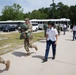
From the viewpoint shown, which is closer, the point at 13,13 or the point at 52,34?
the point at 52,34

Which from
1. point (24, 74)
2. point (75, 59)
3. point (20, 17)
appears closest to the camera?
point (24, 74)

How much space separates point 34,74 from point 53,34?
2567 millimetres

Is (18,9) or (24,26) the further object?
(18,9)

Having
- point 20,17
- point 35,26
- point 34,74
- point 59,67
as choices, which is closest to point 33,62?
point 59,67

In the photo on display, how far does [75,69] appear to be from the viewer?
739cm

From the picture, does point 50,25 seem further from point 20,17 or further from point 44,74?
point 20,17

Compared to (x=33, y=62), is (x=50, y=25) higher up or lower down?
higher up

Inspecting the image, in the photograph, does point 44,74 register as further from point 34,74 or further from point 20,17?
point 20,17

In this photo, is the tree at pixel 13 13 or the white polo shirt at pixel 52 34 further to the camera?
the tree at pixel 13 13

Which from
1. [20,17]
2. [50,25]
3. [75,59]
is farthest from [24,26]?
[20,17]

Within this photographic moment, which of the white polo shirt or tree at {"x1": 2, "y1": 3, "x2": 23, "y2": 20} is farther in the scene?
tree at {"x1": 2, "y1": 3, "x2": 23, "y2": 20}

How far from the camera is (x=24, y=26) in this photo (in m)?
9.47

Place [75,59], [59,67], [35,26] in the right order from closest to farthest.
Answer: [59,67], [75,59], [35,26]

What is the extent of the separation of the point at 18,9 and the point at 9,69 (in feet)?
238
